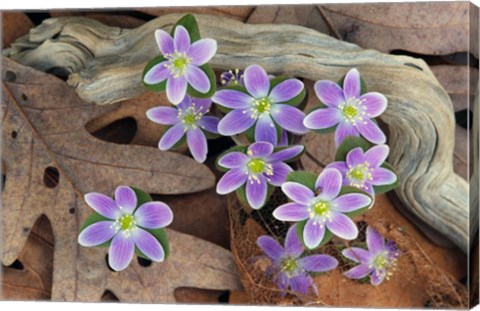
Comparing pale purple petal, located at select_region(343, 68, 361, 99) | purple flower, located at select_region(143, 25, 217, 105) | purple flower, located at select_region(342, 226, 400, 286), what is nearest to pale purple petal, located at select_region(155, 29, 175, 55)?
purple flower, located at select_region(143, 25, 217, 105)

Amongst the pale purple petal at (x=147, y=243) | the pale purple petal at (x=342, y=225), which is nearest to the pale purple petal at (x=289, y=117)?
the pale purple petal at (x=342, y=225)

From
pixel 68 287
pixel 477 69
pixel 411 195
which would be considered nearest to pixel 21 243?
pixel 68 287

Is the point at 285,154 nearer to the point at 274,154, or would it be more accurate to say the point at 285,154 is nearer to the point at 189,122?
the point at 274,154

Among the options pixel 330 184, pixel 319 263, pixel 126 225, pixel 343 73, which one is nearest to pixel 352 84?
pixel 343 73

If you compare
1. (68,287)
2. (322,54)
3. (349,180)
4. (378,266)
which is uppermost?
(322,54)

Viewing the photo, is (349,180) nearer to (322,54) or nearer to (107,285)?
(322,54)

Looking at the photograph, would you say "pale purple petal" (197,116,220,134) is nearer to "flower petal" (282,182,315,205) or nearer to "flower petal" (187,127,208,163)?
"flower petal" (187,127,208,163)
